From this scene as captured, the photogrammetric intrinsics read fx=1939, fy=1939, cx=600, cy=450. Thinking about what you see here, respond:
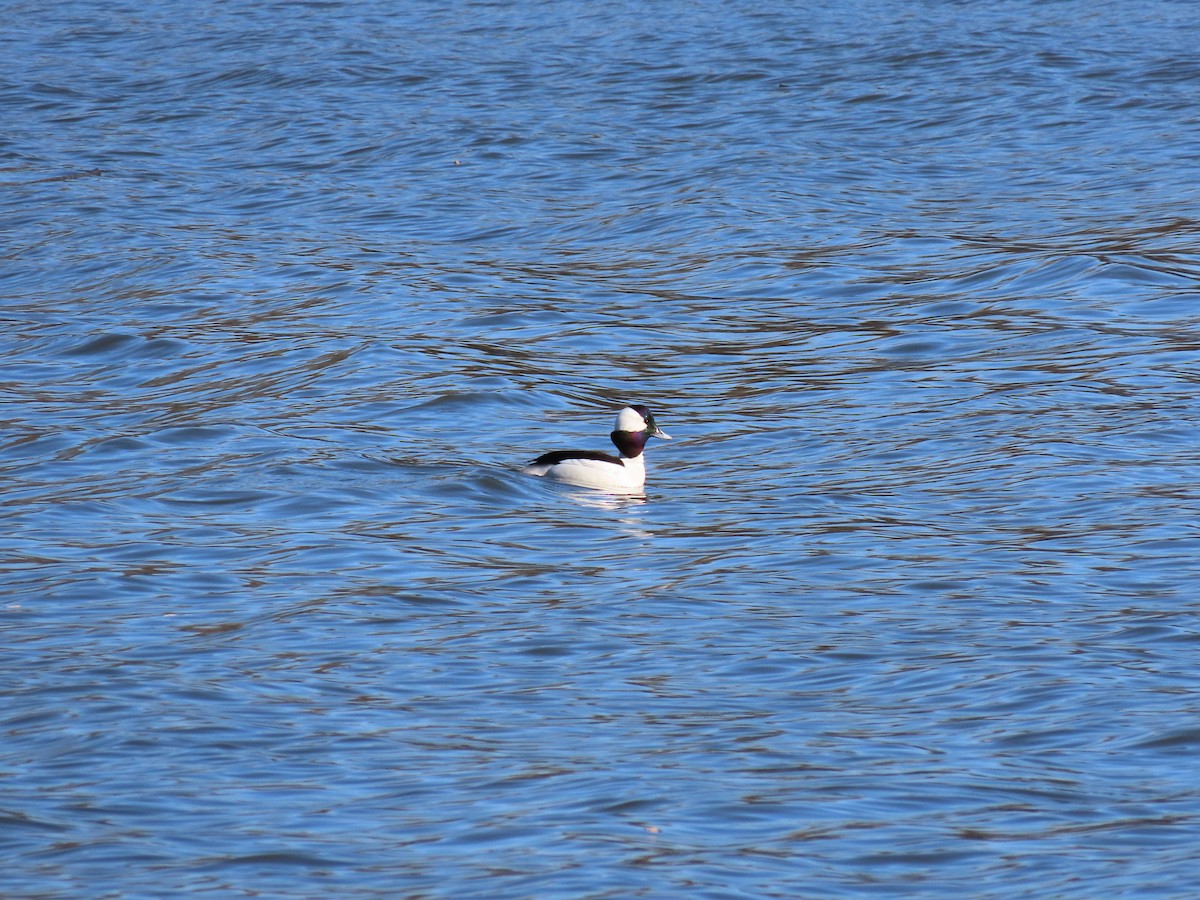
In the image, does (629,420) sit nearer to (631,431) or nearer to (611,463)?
(631,431)

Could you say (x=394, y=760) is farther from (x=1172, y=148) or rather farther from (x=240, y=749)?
(x=1172, y=148)

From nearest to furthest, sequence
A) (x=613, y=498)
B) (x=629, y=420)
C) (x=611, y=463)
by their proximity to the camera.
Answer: (x=613, y=498)
(x=611, y=463)
(x=629, y=420)

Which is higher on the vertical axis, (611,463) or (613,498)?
(611,463)

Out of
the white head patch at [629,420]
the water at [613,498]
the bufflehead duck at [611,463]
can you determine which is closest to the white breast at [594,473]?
the bufflehead duck at [611,463]

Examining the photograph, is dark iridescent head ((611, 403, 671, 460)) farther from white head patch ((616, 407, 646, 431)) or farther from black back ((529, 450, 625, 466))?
black back ((529, 450, 625, 466))

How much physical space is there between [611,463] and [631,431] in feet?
1.11

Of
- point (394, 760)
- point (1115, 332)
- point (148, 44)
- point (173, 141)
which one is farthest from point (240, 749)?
point (148, 44)

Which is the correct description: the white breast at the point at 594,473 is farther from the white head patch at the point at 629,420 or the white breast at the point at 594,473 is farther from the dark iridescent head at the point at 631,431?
the white head patch at the point at 629,420

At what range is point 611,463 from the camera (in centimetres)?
1227

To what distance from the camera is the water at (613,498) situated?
7.04m

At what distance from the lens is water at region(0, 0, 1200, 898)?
23.1 ft

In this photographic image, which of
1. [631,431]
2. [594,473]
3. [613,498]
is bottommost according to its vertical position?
[613,498]

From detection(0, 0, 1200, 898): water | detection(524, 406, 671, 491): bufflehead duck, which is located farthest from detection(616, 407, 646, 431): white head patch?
detection(0, 0, 1200, 898): water

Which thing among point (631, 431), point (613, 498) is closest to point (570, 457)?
point (613, 498)
